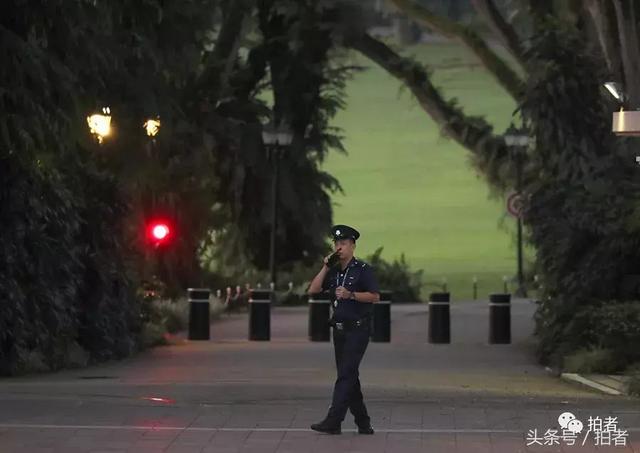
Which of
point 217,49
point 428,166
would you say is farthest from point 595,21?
point 428,166

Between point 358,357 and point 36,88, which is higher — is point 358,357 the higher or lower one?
the lower one

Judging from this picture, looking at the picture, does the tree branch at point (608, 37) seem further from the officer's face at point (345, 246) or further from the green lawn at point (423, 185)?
the green lawn at point (423, 185)

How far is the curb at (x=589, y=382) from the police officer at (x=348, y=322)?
4.37m

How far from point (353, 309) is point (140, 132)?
13685 mm

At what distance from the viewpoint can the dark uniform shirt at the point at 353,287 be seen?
1067 cm

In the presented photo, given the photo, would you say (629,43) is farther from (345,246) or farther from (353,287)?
(353,287)

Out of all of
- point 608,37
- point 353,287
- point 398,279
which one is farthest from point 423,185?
point 353,287

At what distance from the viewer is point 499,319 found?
23203 mm

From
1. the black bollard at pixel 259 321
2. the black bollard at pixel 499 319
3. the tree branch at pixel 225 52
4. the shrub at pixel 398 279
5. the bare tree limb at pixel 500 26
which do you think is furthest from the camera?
the shrub at pixel 398 279

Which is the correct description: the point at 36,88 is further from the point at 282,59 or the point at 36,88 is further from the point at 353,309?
the point at 282,59

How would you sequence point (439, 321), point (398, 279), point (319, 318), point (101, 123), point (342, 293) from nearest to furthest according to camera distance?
point (342, 293) → point (101, 123) → point (319, 318) → point (439, 321) → point (398, 279)

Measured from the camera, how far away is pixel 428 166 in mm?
53219

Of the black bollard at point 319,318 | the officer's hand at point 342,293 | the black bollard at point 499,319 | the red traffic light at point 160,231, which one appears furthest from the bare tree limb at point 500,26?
the officer's hand at point 342,293

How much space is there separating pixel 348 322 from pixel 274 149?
24.2 metres
